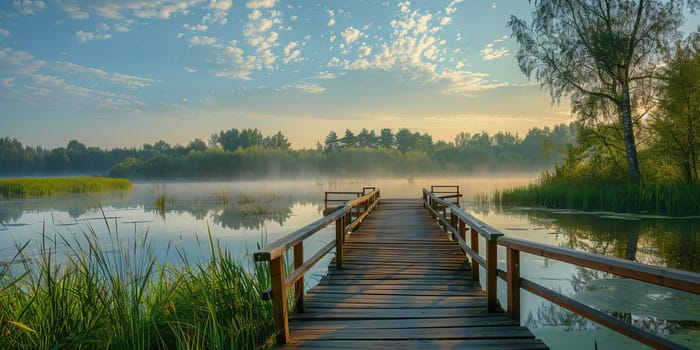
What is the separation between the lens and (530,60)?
58.1ft

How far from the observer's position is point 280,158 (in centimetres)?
5988

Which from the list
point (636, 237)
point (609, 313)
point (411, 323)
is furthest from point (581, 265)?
point (636, 237)

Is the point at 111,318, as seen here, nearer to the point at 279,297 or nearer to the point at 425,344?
the point at 279,297

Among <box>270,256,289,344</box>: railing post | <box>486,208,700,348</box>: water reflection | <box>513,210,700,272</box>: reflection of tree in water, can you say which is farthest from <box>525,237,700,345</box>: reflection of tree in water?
<box>270,256,289,344</box>: railing post

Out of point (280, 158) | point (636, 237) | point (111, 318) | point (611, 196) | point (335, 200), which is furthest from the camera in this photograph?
point (280, 158)

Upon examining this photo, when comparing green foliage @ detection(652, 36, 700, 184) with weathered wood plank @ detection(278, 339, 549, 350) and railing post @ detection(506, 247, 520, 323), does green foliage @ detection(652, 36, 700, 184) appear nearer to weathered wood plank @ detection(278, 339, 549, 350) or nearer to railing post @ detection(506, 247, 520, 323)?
railing post @ detection(506, 247, 520, 323)

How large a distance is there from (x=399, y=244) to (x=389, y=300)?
317 centimetres

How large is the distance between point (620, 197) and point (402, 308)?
14.4 m

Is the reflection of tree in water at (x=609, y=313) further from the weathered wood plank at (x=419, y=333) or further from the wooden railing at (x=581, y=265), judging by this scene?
the weathered wood plank at (x=419, y=333)

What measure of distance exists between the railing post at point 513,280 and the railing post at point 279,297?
5.77ft

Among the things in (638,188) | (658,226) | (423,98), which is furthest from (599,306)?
(423,98)

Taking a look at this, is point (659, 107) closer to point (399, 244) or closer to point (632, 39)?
point (632, 39)

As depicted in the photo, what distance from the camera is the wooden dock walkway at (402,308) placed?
298 centimetres

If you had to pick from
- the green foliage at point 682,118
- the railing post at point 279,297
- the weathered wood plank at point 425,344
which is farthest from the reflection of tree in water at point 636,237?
the railing post at point 279,297
